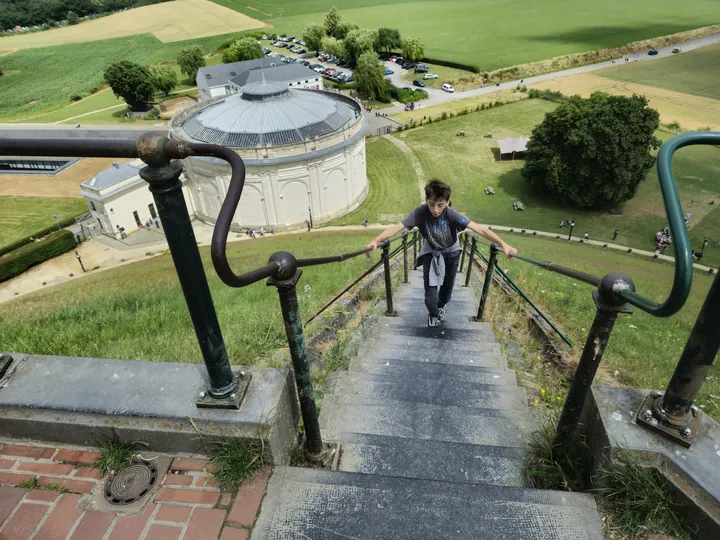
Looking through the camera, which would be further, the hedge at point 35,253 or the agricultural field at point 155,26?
the agricultural field at point 155,26

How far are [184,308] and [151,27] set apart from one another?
331 ft

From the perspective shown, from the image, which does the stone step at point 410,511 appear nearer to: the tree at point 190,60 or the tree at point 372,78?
the tree at point 372,78

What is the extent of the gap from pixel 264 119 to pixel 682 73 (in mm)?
55774

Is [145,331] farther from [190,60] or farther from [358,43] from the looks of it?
[190,60]

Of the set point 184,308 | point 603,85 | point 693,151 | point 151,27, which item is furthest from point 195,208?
point 151,27

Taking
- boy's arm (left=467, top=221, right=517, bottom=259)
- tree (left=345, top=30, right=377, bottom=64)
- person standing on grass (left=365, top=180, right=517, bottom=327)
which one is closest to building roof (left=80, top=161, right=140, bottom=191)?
person standing on grass (left=365, top=180, right=517, bottom=327)

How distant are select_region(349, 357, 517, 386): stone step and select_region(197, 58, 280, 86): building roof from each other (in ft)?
164

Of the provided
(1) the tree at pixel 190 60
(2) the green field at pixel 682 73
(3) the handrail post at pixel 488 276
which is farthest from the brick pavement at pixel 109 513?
(1) the tree at pixel 190 60

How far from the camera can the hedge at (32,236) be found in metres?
25.8

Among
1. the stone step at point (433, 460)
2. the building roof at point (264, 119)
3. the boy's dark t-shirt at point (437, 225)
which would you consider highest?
the boy's dark t-shirt at point (437, 225)

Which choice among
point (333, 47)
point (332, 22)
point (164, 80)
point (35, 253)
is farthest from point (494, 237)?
point (332, 22)

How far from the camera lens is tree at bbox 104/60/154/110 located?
47656 millimetres

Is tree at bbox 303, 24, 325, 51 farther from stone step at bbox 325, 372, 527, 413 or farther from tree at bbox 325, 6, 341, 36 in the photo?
stone step at bbox 325, 372, 527, 413

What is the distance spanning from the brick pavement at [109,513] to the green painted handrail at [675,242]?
2.18 meters
